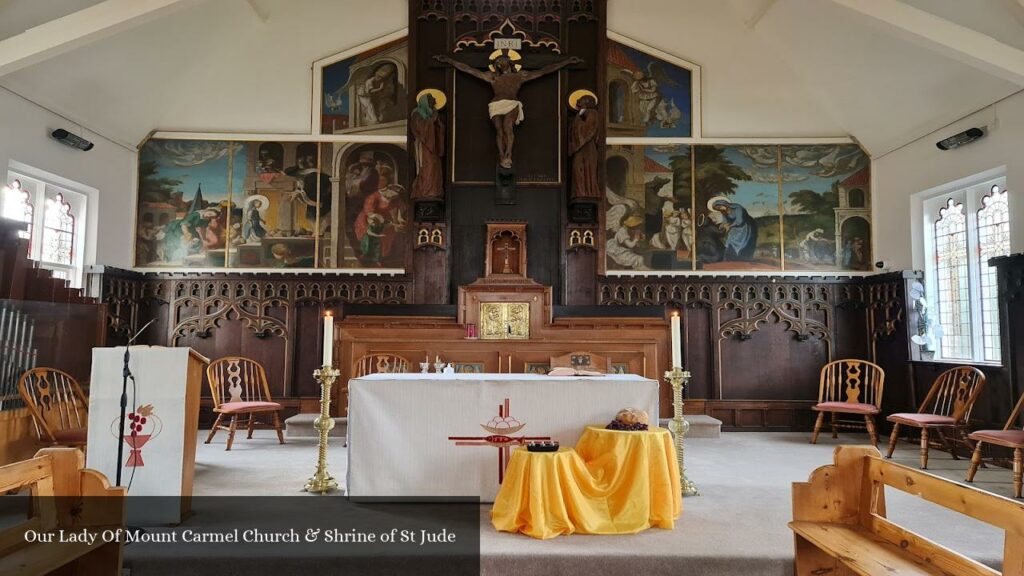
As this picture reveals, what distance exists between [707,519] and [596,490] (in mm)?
812

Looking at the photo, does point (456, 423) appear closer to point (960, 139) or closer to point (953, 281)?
point (960, 139)

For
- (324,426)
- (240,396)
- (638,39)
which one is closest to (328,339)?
(324,426)

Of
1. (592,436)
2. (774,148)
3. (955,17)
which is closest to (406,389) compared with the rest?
(592,436)

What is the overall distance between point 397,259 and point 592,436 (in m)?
5.67

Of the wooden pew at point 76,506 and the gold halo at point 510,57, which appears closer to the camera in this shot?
the wooden pew at point 76,506

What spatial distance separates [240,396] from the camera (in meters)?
8.25

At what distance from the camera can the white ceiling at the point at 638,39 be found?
765cm

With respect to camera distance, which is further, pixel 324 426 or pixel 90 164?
pixel 90 164

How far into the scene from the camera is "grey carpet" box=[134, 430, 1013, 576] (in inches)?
136

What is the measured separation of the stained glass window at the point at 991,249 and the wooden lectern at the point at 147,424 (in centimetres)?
811

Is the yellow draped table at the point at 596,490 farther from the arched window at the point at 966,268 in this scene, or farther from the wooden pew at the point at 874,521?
the arched window at the point at 966,268

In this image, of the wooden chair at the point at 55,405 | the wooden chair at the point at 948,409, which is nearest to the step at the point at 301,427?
the wooden chair at the point at 55,405

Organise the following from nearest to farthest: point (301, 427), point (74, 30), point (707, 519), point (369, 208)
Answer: point (707, 519) < point (74, 30) < point (301, 427) < point (369, 208)

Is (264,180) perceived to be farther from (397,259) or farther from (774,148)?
(774,148)
